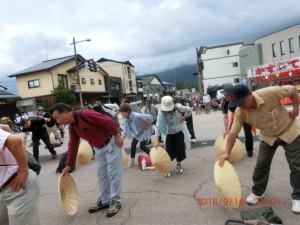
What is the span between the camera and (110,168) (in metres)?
4.48

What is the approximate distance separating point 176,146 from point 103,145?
223 cm

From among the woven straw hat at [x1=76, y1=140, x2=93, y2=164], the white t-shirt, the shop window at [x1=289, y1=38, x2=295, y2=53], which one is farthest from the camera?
the shop window at [x1=289, y1=38, x2=295, y2=53]

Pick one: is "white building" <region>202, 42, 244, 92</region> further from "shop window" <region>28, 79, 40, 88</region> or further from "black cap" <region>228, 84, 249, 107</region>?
"black cap" <region>228, 84, 249, 107</region>

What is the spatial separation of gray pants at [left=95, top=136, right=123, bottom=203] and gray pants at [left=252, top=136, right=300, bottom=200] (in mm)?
1860

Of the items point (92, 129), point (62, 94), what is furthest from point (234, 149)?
point (62, 94)

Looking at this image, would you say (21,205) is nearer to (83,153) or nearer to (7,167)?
(7,167)

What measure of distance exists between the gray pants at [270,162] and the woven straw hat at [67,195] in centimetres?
248

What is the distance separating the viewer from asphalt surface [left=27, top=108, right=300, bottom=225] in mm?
4109

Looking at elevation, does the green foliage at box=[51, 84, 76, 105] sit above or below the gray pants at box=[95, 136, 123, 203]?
above

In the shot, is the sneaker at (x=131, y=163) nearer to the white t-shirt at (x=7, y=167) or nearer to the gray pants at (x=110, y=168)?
the gray pants at (x=110, y=168)

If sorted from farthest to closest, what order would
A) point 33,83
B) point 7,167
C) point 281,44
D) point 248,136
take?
point 281,44 → point 33,83 → point 248,136 → point 7,167

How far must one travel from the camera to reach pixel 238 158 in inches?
247

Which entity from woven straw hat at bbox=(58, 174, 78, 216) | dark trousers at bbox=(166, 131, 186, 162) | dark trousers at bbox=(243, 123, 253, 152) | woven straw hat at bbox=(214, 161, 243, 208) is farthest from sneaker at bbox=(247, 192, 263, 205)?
dark trousers at bbox=(243, 123, 253, 152)
